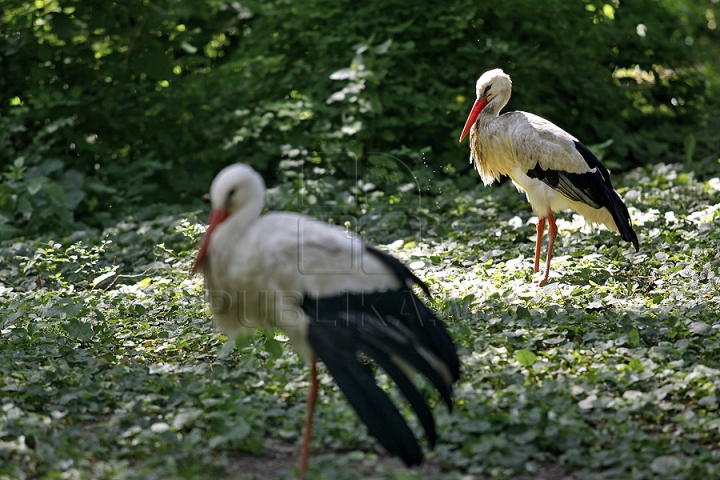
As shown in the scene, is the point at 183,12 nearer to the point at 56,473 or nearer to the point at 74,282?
the point at 74,282

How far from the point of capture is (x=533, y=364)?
11.8 ft

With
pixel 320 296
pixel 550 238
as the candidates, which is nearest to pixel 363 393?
pixel 320 296

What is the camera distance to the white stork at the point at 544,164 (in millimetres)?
5203

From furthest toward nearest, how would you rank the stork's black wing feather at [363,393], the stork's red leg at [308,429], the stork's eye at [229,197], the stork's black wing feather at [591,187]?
the stork's black wing feather at [591,187] < the stork's eye at [229,197] < the stork's red leg at [308,429] < the stork's black wing feather at [363,393]

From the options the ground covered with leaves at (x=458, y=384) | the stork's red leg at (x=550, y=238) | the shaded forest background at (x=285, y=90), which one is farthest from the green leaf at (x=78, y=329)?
the shaded forest background at (x=285, y=90)

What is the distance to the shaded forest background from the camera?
24.6 ft

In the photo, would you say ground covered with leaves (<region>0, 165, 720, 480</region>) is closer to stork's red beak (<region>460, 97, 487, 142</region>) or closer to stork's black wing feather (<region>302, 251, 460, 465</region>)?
stork's black wing feather (<region>302, 251, 460, 465</region>)

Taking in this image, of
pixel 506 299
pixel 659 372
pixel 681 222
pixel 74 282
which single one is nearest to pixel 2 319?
pixel 74 282

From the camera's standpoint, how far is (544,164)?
5.33 meters

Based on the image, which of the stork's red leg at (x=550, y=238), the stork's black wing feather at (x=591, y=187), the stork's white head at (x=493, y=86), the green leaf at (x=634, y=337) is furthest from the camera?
the stork's white head at (x=493, y=86)

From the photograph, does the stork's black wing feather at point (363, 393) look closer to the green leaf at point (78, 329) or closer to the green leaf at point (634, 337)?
the green leaf at point (634, 337)

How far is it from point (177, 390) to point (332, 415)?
71cm

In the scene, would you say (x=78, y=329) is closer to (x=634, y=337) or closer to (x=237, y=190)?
(x=237, y=190)

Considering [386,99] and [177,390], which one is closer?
[177,390]
